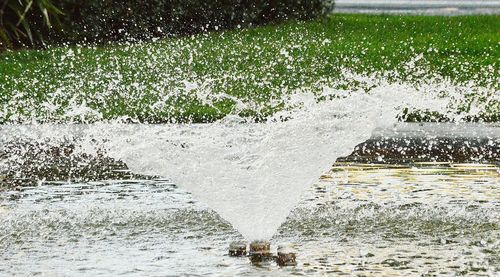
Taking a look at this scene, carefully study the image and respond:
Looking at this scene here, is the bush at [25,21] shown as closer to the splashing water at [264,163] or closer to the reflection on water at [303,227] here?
the reflection on water at [303,227]

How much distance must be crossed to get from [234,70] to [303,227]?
7092 mm

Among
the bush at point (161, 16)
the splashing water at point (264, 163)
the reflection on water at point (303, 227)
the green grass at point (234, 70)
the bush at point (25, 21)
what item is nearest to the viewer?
the reflection on water at point (303, 227)

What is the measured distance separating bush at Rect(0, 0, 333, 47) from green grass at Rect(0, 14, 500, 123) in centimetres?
31

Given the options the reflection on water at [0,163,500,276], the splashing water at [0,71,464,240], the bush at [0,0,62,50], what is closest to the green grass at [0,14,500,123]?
the bush at [0,0,62,50]

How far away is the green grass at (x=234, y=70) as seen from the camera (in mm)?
12219

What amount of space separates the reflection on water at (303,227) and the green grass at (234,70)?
3.04 meters

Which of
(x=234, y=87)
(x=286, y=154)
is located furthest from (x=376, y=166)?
(x=234, y=87)

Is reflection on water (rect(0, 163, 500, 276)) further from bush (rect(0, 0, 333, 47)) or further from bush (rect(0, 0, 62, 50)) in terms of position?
bush (rect(0, 0, 333, 47))

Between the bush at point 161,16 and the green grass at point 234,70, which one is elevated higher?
the bush at point 161,16

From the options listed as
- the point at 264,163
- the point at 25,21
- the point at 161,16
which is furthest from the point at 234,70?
the point at 264,163

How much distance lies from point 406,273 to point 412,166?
3.33 meters

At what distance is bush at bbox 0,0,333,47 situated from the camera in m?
16.0

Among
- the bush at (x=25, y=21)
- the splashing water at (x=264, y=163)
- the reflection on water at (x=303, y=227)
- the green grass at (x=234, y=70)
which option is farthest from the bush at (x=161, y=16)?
the splashing water at (x=264, y=163)

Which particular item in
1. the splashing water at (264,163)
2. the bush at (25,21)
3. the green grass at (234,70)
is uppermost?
the bush at (25,21)
